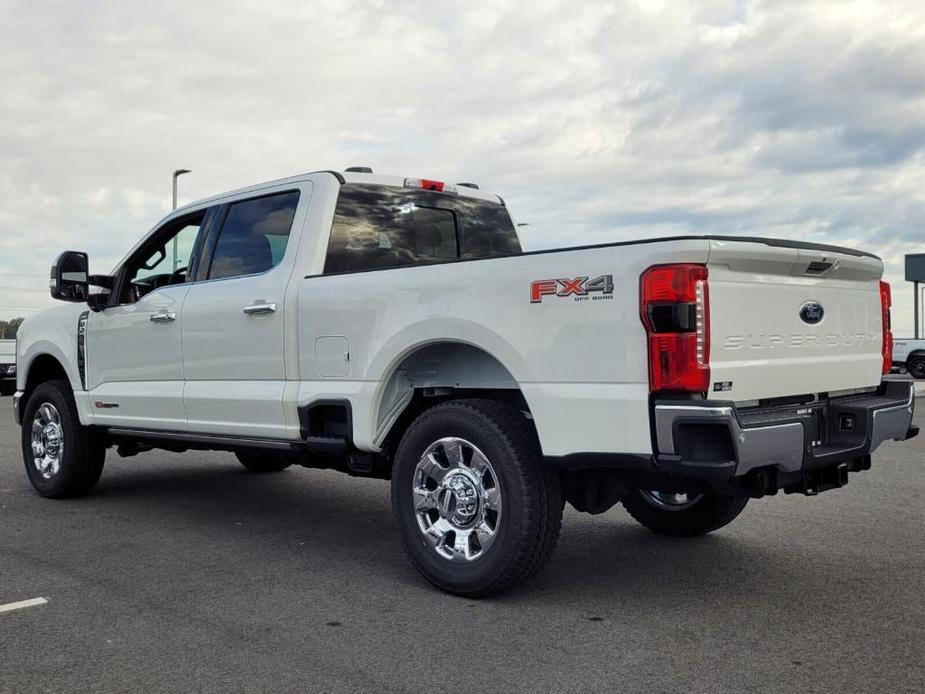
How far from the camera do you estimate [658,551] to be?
559cm

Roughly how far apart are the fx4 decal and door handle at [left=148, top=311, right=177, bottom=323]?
300 centimetres

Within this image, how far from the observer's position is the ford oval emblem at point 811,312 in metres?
4.50

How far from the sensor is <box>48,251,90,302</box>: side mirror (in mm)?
6953

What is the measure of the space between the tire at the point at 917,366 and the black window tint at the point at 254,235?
28.7 meters

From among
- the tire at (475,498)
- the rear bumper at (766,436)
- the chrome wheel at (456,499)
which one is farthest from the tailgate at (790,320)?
the chrome wheel at (456,499)

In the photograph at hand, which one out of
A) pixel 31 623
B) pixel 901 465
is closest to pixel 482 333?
pixel 31 623

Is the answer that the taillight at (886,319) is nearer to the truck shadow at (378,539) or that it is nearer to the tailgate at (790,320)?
the tailgate at (790,320)

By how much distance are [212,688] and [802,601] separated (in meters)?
2.70

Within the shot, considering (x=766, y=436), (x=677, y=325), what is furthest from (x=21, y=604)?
(x=766, y=436)

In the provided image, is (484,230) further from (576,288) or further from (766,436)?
(766,436)

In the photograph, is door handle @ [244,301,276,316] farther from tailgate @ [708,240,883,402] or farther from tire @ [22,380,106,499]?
tailgate @ [708,240,883,402]

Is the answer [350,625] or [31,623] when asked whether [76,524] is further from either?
[350,625]

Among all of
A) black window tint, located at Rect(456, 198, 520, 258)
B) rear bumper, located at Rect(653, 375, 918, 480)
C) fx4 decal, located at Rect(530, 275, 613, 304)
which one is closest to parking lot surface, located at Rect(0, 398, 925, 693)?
rear bumper, located at Rect(653, 375, 918, 480)

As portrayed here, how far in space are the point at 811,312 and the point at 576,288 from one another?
1216 mm
